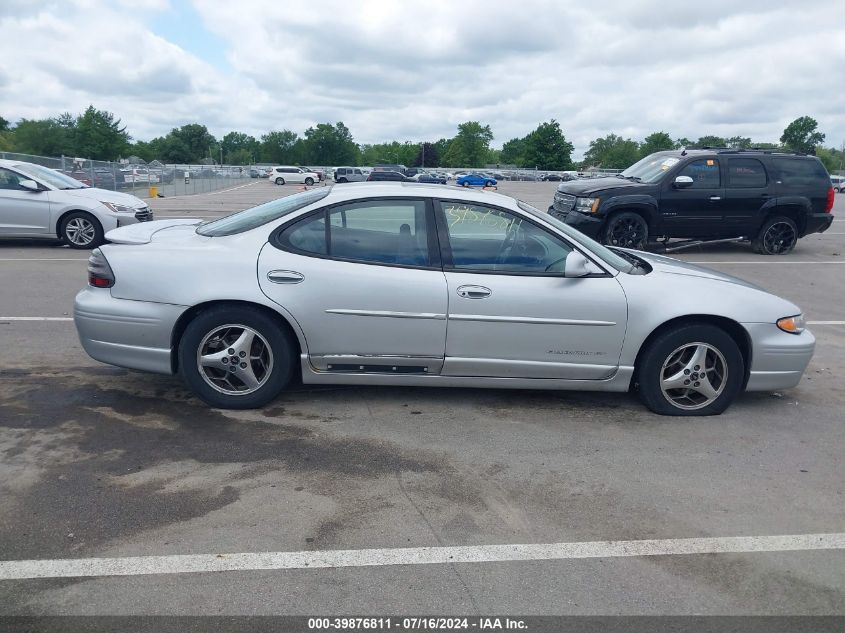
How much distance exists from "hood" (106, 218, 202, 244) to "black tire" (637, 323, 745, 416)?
11.0 ft

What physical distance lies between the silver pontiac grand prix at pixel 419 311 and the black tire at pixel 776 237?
907cm

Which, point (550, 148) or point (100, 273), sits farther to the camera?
point (550, 148)

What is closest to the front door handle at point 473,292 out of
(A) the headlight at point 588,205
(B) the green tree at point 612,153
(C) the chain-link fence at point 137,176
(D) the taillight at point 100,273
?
(D) the taillight at point 100,273

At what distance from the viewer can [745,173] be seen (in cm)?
1316

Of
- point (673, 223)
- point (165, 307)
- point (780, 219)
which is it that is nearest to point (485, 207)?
point (165, 307)

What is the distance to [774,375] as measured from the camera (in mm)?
5273

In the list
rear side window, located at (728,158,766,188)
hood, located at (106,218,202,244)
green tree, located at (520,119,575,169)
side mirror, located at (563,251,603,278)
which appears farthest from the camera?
green tree, located at (520,119,575,169)

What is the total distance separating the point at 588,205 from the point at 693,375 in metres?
7.62

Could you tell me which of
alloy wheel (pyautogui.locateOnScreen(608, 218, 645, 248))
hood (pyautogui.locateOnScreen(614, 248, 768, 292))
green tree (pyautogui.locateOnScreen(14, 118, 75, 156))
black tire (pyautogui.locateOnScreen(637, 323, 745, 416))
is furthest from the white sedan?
green tree (pyautogui.locateOnScreen(14, 118, 75, 156))

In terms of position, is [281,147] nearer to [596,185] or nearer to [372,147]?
[372,147]

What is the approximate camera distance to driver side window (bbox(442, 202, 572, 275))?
5078mm

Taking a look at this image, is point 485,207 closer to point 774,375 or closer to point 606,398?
point 606,398

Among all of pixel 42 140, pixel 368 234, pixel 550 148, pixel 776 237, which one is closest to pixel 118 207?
pixel 368 234

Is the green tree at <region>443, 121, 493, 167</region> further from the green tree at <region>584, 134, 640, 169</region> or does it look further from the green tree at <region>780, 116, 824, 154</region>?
the green tree at <region>780, 116, 824, 154</region>
